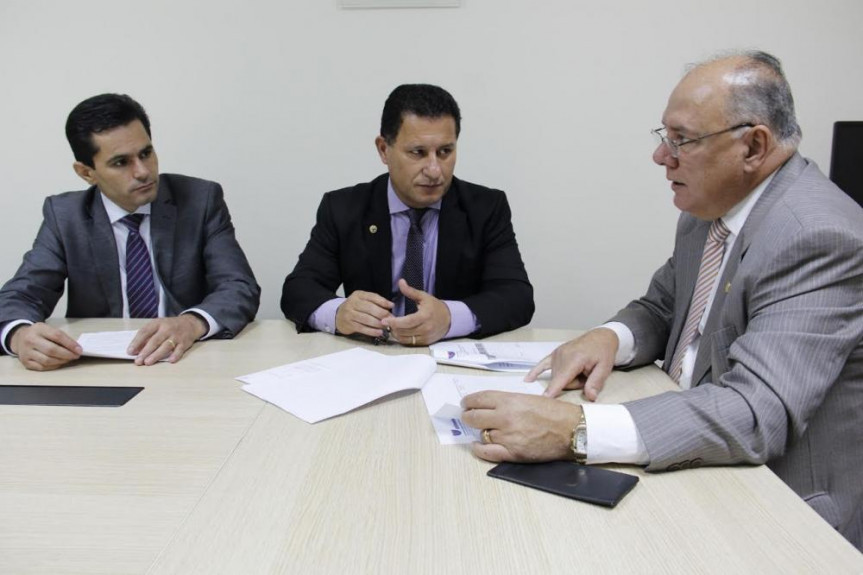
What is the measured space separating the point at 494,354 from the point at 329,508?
0.77m

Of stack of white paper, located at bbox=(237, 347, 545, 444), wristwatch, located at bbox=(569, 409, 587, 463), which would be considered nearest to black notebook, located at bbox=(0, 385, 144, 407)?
stack of white paper, located at bbox=(237, 347, 545, 444)

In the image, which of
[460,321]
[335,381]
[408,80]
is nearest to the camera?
[335,381]

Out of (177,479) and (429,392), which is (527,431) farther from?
(177,479)

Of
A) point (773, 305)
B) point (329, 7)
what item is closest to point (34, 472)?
point (773, 305)

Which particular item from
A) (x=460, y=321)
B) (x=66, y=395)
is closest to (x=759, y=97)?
(x=460, y=321)

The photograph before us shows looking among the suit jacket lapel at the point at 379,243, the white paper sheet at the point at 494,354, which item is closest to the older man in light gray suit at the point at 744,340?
the white paper sheet at the point at 494,354

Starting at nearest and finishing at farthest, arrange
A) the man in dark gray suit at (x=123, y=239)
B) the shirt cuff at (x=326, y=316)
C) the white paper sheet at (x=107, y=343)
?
the white paper sheet at (x=107, y=343) → the shirt cuff at (x=326, y=316) → the man in dark gray suit at (x=123, y=239)

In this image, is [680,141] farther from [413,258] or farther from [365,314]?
[413,258]

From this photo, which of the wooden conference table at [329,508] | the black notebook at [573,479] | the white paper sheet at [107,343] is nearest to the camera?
the wooden conference table at [329,508]

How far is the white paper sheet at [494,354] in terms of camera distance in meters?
1.54

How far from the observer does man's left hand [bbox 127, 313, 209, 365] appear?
5.21 ft

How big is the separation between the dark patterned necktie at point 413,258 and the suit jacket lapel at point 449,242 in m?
0.06

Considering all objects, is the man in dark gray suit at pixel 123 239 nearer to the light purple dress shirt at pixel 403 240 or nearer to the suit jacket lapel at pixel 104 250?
the suit jacket lapel at pixel 104 250

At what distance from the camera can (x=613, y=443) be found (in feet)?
3.50
